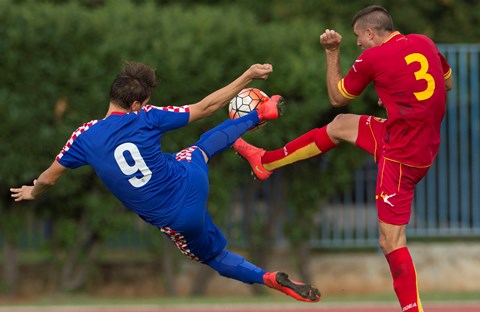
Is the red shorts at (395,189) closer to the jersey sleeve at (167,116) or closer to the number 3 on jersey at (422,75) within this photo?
the number 3 on jersey at (422,75)

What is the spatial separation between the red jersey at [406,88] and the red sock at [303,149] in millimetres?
649

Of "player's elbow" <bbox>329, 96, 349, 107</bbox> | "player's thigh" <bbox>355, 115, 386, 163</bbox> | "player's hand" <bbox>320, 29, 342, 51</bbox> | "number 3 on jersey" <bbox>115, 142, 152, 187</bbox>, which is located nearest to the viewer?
"number 3 on jersey" <bbox>115, 142, 152, 187</bbox>

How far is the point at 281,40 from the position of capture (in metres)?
14.4

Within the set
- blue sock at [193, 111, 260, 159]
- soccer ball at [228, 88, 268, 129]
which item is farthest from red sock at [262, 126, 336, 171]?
blue sock at [193, 111, 260, 159]

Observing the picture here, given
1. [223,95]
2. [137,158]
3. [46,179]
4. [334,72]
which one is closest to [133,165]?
[137,158]

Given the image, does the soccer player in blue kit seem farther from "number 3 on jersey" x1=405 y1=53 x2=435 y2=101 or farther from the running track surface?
the running track surface

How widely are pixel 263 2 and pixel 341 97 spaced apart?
27.5 ft

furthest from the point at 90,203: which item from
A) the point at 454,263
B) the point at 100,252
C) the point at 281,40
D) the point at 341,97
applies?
the point at 341,97

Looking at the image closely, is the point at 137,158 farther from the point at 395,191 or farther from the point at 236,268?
the point at 395,191

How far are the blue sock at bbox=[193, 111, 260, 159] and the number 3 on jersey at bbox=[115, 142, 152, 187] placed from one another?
0.68m

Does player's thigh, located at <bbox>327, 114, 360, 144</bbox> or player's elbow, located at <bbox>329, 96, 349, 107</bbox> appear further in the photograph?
player's thigh, located at <bbox>327, 114, 360, 144</bbox>

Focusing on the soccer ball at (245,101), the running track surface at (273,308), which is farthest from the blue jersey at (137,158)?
the running track surface at (273,308)

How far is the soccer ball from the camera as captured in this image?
374 inches

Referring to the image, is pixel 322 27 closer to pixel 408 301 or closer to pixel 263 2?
pixel 263 2
